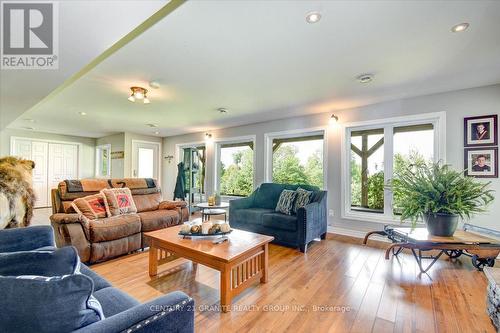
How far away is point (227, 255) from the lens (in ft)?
6.16

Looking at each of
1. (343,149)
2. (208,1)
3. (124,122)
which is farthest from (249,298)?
(124,122)

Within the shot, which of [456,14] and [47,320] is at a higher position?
[456,14]

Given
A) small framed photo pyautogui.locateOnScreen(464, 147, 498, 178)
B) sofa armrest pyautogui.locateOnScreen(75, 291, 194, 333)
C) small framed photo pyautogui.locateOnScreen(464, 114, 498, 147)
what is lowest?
sofa armrest pyautogui.locateOnScreen(75, 291, 194, 333)

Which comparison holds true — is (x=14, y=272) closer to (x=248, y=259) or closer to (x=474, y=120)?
(x=248, y=259)

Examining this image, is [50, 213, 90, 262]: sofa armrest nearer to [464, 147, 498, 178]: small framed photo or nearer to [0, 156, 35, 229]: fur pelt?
[0, 156, 35, 229]: fur pelt

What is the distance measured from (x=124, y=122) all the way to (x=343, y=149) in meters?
4.89

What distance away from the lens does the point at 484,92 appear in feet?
9.86

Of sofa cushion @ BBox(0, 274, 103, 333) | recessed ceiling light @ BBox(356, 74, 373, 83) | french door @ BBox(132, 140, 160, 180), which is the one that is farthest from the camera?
french door @ BBox(132, 140, 160, 180)

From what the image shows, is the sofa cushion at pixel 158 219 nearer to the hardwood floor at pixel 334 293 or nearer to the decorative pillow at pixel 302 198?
the hardwood floor at pixel 334 293

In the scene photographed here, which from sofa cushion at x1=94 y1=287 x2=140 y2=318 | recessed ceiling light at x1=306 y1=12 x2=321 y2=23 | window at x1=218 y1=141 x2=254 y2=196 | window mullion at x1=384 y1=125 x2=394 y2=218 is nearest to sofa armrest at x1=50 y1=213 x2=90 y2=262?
sofa cushion at x1=94 y1=287 x2=140 y2=318

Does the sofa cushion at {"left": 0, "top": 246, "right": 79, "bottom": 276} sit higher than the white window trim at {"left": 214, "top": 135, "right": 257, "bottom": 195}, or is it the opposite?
the white window trim at {"left": 214, "top": 135, "right": 257, "bottom": 195}

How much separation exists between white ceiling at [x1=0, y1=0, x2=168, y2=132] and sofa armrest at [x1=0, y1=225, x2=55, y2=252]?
4.68 feet

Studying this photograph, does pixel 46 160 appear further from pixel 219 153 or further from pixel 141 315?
pixel 141 315

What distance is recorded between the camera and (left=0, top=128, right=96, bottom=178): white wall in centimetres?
616
